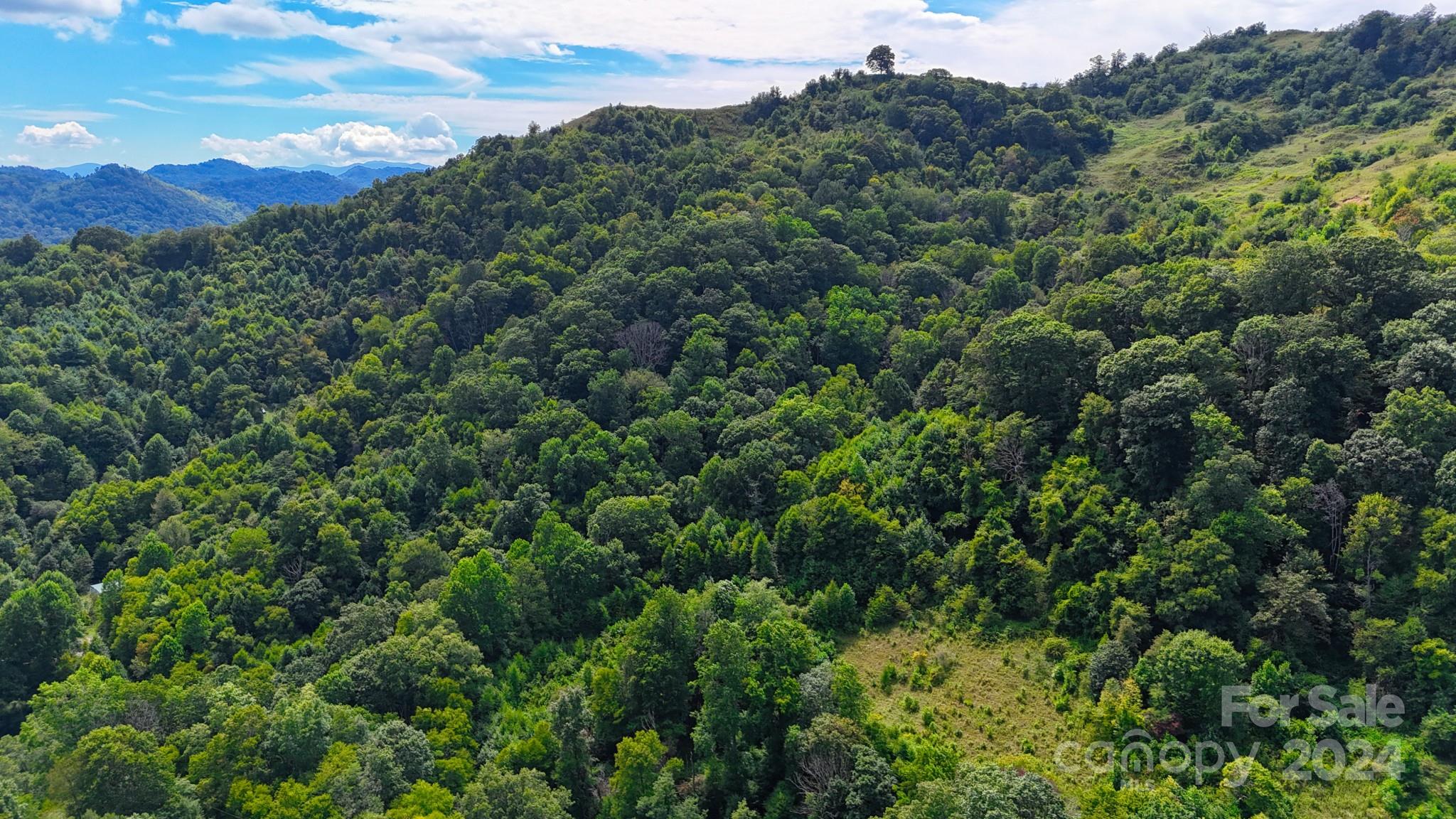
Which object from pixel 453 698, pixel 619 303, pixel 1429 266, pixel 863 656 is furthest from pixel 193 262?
pixel 1429 266

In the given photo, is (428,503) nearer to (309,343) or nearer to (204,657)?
(204,657)

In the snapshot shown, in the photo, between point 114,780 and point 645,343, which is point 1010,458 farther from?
point 114,780

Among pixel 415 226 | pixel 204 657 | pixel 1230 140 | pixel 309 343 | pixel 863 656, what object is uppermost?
pixel 1230 140

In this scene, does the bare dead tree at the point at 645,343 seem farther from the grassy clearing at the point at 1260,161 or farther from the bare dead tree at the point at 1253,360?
the grassy clearing at the point at 1260,161

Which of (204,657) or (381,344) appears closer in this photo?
(204,657)

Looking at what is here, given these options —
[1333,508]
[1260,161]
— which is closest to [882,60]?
[1260,161]

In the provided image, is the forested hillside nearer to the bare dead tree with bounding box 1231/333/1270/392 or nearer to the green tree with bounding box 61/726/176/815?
the green tree with bounding box 61/726/176/815
